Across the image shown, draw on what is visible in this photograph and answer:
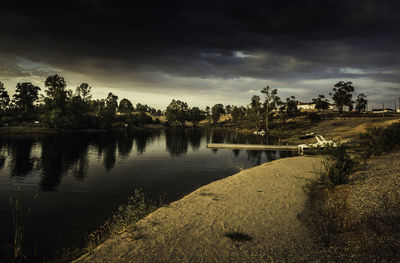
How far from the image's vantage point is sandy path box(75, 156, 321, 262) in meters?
7.84

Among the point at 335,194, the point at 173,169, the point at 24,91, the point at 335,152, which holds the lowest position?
the point at 173,169

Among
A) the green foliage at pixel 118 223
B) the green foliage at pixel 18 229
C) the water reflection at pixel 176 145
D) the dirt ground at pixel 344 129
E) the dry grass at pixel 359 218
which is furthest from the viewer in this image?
the dirt ground at pixel 344 129

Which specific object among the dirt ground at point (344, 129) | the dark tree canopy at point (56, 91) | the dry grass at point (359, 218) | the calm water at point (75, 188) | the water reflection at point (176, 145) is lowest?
the calm water at point (75, 188)

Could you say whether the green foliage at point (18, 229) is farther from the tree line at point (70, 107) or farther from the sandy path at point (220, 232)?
the tree line at point (70, 107)

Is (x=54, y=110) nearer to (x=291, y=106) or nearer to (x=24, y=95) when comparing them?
(x=24, y=95)

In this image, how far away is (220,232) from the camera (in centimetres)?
962

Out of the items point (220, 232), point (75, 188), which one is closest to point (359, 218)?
A: point (220, 232)

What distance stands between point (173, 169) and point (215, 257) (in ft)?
75.5

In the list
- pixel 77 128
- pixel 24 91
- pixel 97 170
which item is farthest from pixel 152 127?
pixel 97 170

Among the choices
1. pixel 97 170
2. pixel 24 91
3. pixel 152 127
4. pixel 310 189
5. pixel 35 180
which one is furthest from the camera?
pixel 152 127

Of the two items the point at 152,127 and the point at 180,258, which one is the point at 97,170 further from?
the point at 152,127

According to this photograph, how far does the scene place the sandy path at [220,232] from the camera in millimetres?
7844

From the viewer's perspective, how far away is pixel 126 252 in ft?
26.7

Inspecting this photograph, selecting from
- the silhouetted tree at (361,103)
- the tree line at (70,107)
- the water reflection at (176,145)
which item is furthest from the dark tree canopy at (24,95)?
the silhouetted tree at (361,103)
